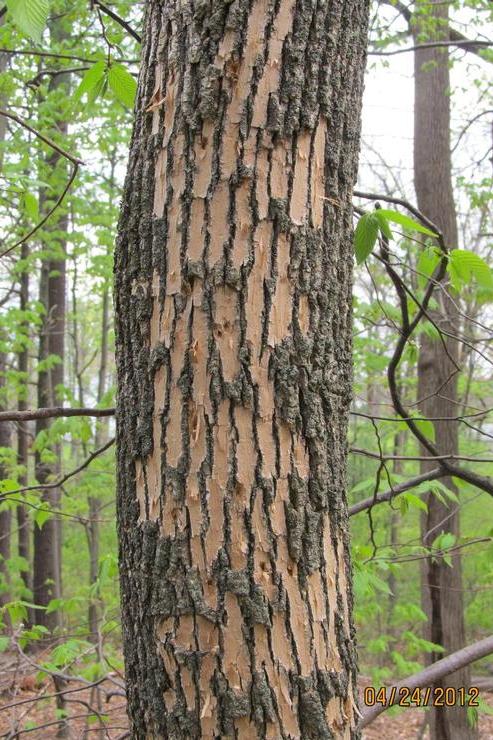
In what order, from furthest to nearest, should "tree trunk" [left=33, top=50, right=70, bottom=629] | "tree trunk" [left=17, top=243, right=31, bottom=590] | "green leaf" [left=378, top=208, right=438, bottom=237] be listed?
"tree trunk" [left=17, top=243, right=31, bottom=590], "tree trunk" [left=33, top=50, right=70, bottom=629], "green leaf" [left=378, top=208, right=438, bottom=237]

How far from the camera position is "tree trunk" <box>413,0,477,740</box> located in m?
5.35

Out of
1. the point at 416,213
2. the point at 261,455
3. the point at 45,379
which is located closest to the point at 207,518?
the point at 261,455

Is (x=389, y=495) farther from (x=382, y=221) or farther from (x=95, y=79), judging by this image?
(x=95, y=79)

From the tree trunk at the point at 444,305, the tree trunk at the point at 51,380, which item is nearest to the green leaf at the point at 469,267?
the tree trunk at the point at 444,305

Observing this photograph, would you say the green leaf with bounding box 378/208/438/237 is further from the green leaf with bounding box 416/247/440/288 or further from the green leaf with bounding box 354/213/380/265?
the green leaf with bounding box 416/247/440/288

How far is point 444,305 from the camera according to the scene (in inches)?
206

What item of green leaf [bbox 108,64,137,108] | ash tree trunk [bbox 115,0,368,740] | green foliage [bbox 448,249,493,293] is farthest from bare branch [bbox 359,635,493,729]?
green leaf [bbox 108,64,137,108]

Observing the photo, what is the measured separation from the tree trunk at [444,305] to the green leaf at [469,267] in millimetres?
3565

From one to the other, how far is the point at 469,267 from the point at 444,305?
148 inches

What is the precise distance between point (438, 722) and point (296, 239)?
203 cm

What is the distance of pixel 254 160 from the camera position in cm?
108

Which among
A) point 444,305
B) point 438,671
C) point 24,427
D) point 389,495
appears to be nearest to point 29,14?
point 389,495

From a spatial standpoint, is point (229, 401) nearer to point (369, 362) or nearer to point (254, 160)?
point (254, 160)

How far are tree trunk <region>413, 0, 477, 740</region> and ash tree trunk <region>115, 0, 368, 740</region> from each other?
4.18 meters
